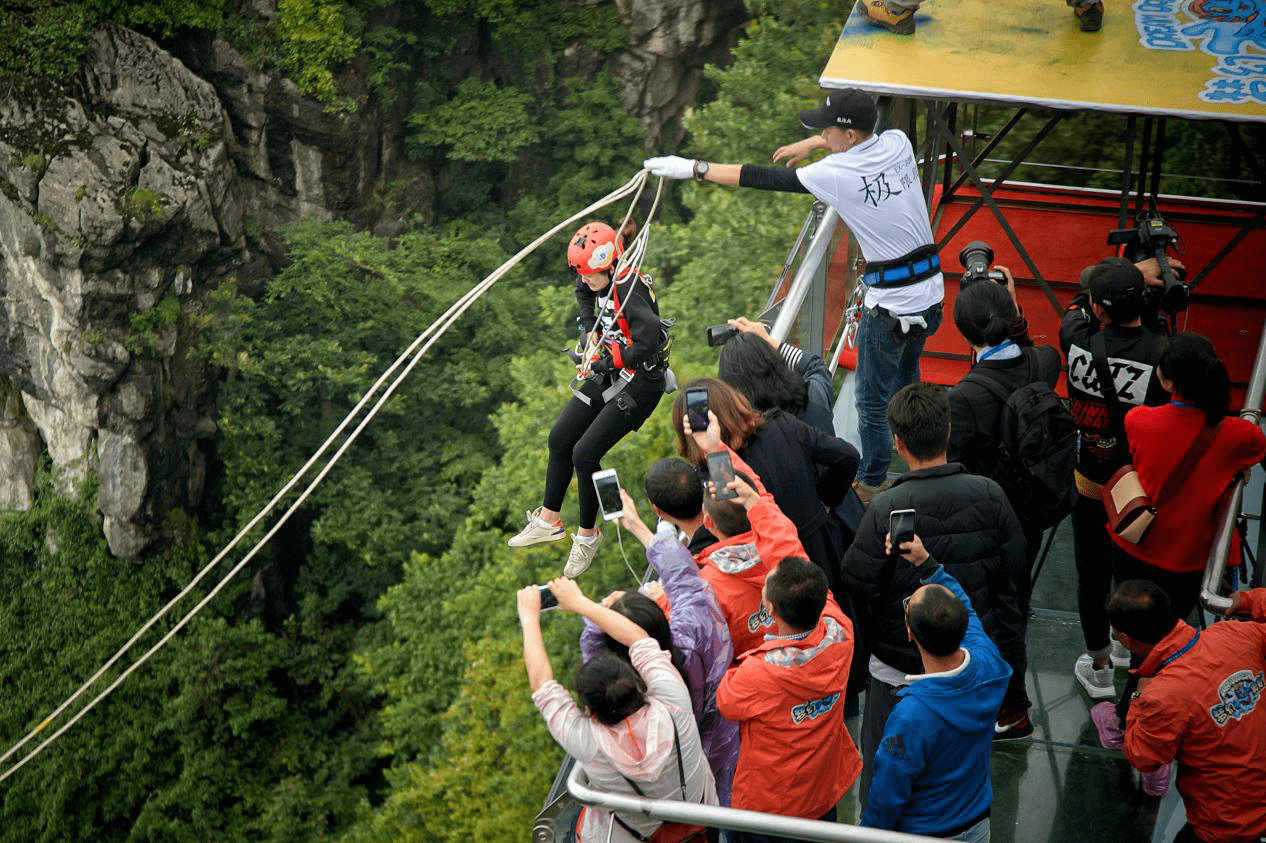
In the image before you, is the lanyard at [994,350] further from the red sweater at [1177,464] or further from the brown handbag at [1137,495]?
the brown handbag at [1137,495]

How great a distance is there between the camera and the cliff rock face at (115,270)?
17.0m

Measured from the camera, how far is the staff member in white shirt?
183 inches

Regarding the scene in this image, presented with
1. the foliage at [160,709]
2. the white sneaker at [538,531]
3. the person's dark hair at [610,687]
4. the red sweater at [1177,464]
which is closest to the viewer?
the person's dark hair at [610,687]

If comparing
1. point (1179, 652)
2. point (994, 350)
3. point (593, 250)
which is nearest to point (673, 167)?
point (593, 250)

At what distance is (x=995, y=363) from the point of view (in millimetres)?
4250

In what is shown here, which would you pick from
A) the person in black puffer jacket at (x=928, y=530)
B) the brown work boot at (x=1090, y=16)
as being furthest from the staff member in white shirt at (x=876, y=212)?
the brown work boot at (x=1090, y=16)

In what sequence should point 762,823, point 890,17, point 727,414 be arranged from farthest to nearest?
point 890,17, point 727,414, point 762,823

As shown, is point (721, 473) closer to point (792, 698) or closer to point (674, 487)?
point (674, 487)

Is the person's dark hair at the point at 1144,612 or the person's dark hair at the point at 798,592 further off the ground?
the person's dark hair at the point at 798,592

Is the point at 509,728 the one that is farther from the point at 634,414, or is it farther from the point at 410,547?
the point at 634,414

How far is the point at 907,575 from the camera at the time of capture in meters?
3.49

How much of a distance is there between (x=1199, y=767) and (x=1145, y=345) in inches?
65.5

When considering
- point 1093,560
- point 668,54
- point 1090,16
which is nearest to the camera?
point 1093,560

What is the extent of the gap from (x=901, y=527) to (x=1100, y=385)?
1572 mm
